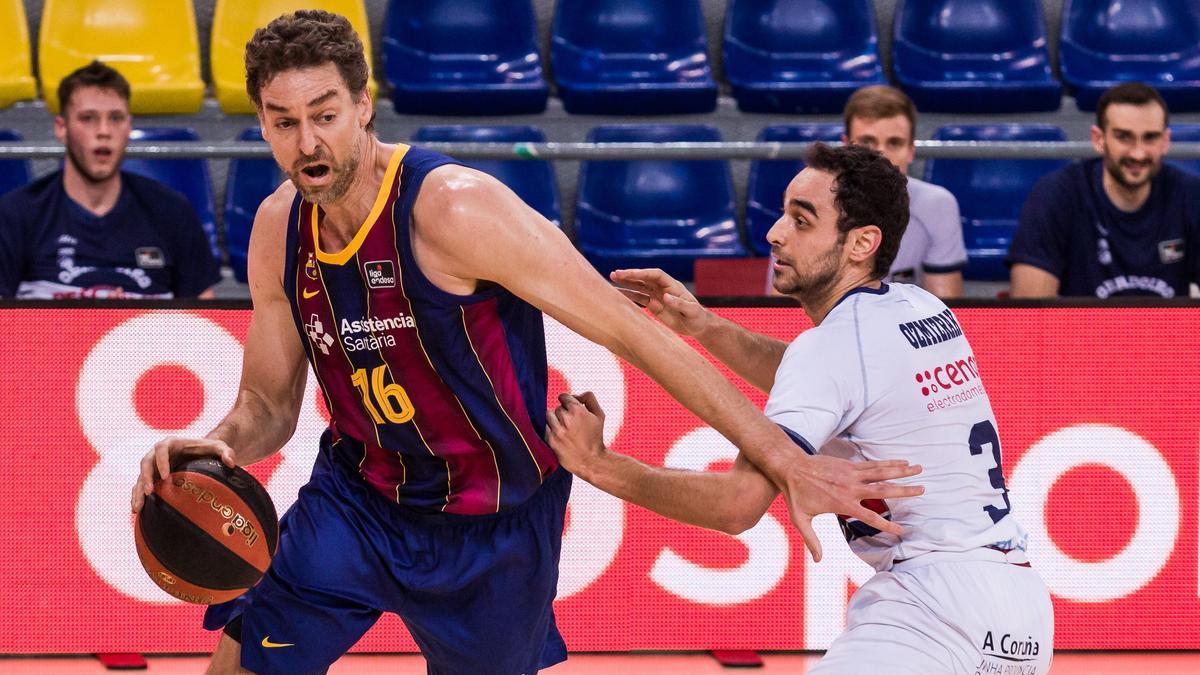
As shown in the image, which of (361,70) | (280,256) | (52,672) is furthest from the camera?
(52,672)

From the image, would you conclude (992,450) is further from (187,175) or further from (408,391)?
(187,175)

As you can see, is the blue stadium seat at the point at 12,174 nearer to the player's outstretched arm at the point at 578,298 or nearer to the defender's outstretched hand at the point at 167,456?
the defender's outstretched hand at the point at 167,456

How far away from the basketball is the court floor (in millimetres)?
1811

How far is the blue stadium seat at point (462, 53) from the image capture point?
7480mm

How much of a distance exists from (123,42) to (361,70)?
483 centimetres

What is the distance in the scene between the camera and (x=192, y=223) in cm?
576

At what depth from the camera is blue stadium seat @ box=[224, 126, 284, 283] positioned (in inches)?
271

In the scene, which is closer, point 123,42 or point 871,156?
point 871,156

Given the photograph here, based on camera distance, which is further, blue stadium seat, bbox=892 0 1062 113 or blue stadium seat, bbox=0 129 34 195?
blue stadium seat, bbox=892 0 1062 113

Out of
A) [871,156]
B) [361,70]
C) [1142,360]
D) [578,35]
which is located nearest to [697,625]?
[1142,360]

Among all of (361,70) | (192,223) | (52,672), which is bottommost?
(52,672)

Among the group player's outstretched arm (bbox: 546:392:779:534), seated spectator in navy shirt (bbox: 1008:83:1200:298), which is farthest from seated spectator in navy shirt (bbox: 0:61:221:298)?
seated spectator in navy shirt (bbox: 1008:83:1200:298)

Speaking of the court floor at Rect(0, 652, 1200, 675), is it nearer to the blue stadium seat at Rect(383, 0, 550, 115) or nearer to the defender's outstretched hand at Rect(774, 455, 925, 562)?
the defender's outstretched hand at Rect(774, 455, 925, 562)

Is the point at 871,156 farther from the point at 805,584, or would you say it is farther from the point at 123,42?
the point at 123,42
